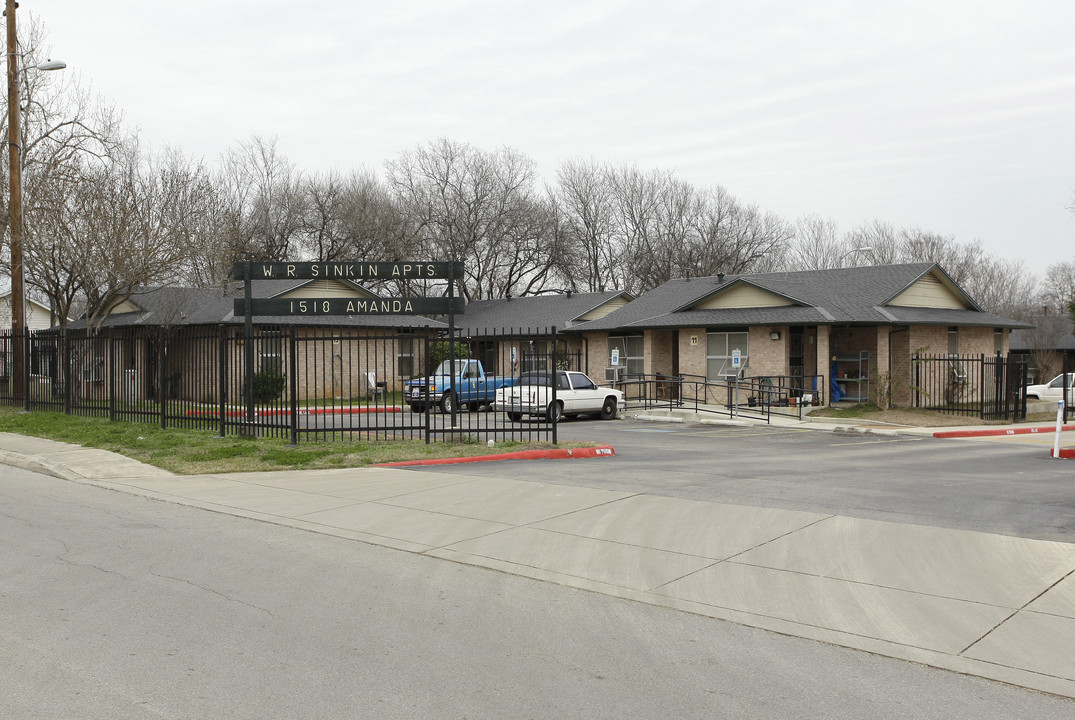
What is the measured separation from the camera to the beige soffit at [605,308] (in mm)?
40781

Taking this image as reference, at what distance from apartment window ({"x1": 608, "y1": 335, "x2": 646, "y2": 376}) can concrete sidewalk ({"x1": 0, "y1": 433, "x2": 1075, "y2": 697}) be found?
22.6m

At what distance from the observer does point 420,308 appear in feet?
56.1

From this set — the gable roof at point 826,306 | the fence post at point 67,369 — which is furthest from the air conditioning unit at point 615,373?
the fence post at point 67,369

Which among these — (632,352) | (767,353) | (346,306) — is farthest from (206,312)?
(767,353)

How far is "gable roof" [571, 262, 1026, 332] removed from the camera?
28.9 m

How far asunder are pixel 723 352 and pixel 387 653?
27.1 m

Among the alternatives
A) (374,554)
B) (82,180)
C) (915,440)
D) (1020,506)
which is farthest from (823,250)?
(374,554)

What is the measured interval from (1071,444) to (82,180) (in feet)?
90.7

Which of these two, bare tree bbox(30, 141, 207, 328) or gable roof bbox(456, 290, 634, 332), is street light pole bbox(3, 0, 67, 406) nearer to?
bare tree bbox(30, 141, 207, 328)

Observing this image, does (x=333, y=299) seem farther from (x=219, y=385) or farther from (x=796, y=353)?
(x=796, y=353)

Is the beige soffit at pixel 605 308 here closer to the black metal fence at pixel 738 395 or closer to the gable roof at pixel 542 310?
the gable roof at pixel 542 310

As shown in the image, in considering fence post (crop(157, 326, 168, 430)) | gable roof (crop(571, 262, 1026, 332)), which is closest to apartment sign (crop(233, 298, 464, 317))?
fence post (crop(157, 326, 168, 430))

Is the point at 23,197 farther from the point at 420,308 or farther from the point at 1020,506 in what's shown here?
the point at 1020,506

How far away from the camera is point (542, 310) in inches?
1718
